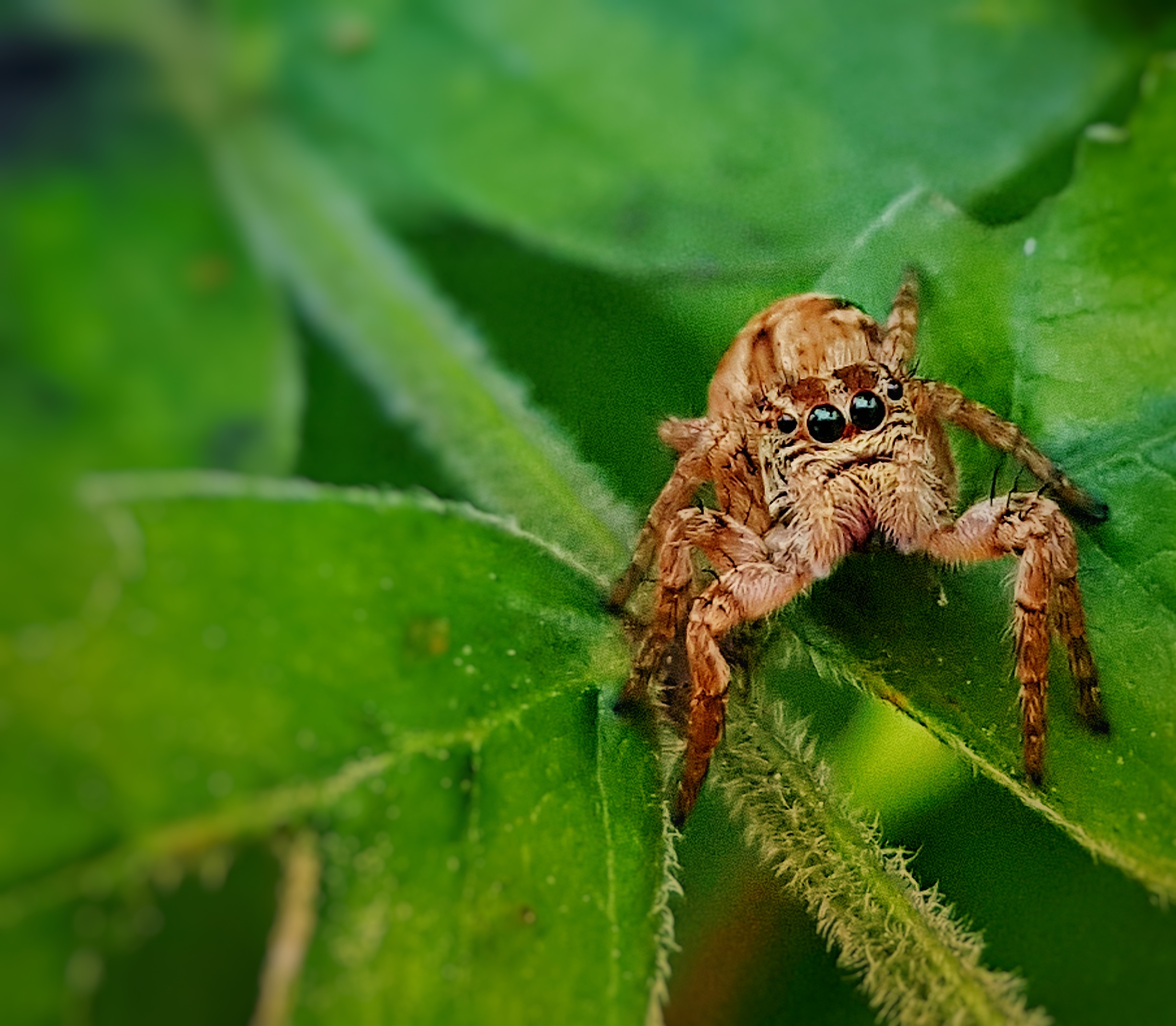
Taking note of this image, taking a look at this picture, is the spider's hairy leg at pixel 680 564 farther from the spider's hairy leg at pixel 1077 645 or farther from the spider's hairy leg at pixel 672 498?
the spider's hairy leg at pixel 1077 645

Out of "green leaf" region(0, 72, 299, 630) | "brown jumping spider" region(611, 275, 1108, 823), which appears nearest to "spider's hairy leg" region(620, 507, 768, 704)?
"brown jumping spider" region(611, 275, 1108, 823)

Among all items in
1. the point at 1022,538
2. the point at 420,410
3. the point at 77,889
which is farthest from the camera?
the point at 420,410

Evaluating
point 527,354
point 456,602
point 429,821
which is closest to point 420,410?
point 527,354

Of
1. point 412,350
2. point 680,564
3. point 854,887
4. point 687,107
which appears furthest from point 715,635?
point 687,107

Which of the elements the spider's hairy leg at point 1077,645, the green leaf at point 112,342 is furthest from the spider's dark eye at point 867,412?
the green leaf at point 112,342

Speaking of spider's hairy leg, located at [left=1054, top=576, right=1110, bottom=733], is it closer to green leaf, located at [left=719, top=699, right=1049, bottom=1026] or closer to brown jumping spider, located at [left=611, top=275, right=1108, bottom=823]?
brown jumping spider, located at [left=611, top=275, right=1108, bottom=823]

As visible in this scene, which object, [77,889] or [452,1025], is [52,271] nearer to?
[77,889]
